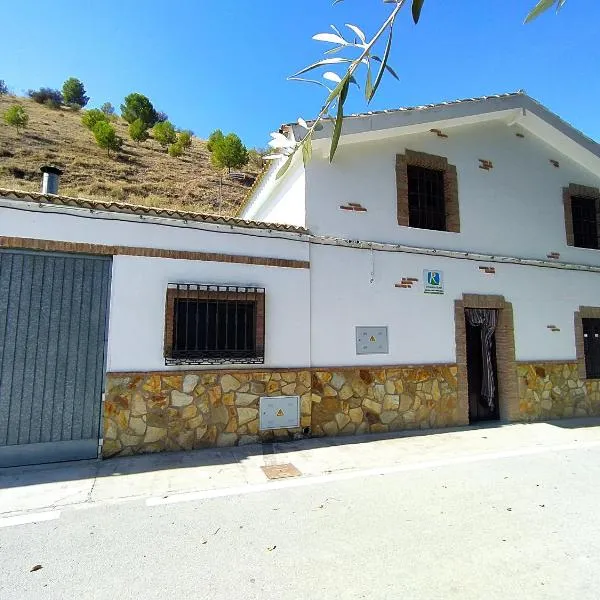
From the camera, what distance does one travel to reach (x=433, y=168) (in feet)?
28.4

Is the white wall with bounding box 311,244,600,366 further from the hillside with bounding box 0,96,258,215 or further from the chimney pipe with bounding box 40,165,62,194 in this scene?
the hillside with bounding box 0,96,258,215

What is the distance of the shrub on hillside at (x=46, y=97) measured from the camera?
39062 millimetres

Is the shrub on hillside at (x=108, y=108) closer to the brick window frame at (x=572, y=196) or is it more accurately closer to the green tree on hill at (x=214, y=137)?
the green tree on hill at (x=214, y=137)

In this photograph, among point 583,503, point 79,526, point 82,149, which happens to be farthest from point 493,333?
point 82,149

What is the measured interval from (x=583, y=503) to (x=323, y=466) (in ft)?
9.60

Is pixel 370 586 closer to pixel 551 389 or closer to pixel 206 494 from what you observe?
pixel 206 494

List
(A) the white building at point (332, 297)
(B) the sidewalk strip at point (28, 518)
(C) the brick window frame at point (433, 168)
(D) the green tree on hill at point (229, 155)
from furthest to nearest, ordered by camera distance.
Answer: (D) the green tree on hill at point (229, 155) → (C) the brick window frame at point (433, 168) → (A) the white building at point (332, 297) → (B) the sidewalk strip at point (28, 518)

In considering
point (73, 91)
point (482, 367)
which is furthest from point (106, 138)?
point (482, 367)

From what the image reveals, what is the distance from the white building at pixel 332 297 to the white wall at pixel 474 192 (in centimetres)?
4

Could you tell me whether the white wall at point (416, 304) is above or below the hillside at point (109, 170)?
below

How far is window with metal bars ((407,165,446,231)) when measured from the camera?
8.53m

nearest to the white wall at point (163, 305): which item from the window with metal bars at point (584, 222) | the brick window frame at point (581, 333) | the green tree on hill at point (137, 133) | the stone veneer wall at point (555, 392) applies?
the stone veneer wall at point (555, 392)

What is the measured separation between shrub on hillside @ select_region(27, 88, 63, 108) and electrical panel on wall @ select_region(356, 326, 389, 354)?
44.2 metres

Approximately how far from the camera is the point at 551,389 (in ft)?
29.5
